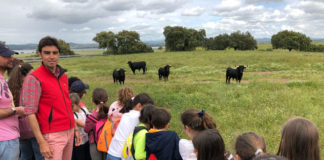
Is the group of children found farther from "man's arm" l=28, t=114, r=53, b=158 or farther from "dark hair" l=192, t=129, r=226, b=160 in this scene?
"man's arm" l=28, t=114, r=53, b=158

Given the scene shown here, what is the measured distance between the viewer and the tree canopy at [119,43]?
197 ft

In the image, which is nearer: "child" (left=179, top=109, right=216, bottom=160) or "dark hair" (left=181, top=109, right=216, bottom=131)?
A: "child" (left=179, top=109, right=216, bottom=160)

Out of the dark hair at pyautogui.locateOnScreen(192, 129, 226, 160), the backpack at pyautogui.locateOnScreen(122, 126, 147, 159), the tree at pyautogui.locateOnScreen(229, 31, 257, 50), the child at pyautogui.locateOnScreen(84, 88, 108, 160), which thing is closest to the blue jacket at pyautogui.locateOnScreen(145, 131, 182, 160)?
the backpack at pyautogui.locateOnScreen(122, 126, 147, 159)

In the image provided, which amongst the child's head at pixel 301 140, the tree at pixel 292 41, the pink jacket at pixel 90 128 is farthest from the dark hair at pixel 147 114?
the tree at pixel 292 41

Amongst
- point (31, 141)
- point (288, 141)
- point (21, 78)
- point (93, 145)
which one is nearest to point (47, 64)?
point (21, 78)

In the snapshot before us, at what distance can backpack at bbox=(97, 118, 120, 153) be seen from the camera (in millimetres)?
3852

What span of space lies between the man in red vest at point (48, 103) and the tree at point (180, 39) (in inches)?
2330

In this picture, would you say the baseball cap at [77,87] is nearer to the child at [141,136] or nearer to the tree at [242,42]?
the child at [141,136]

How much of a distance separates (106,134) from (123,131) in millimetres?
528

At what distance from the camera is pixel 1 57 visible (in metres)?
2.98

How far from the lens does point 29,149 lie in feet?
12.3

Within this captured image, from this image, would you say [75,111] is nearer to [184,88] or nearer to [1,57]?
[1,57]

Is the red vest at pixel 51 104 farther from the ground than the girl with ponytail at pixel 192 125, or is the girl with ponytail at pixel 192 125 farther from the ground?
the red vest at pixel 51 104

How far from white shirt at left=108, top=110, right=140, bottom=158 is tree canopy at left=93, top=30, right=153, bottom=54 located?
57563 millimetres
